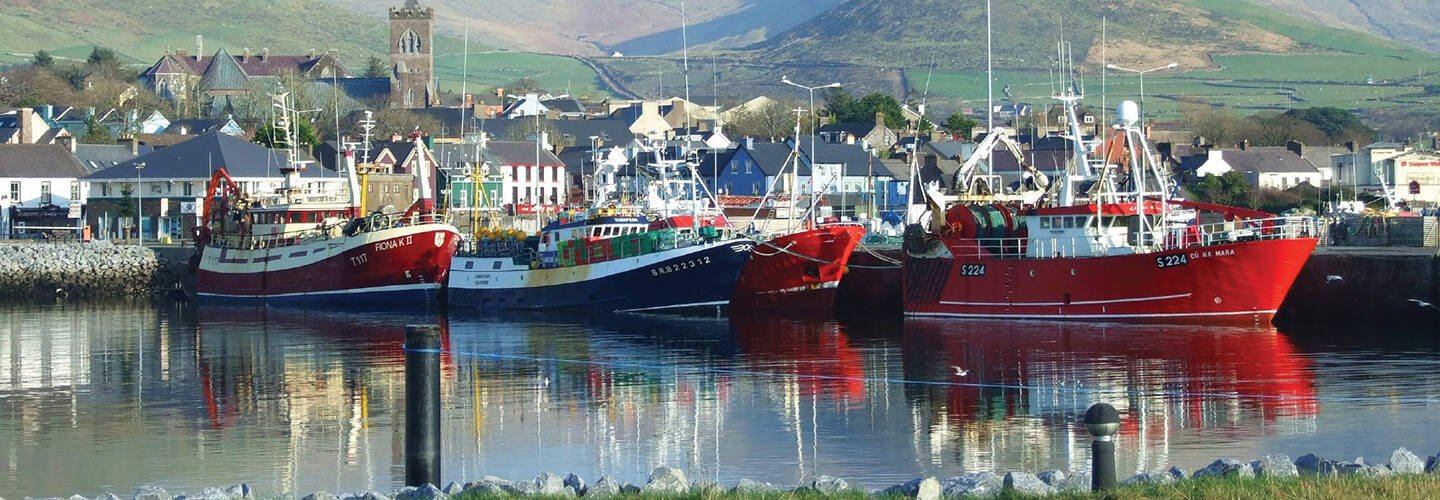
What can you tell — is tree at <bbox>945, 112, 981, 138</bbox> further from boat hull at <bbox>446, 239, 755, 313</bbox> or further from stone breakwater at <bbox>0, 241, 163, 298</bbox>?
boat hull at <bbox>446, 239, 755, 313</bbox>

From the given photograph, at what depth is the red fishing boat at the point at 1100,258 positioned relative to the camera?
43312 mm

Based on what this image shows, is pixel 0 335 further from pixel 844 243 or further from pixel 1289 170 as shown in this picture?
pixel 1289 170

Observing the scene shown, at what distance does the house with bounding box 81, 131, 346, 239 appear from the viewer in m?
79.0

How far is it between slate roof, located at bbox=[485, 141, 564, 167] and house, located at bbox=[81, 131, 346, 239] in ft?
55.1

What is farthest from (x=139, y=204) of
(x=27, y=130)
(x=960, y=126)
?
(x=960, y=126)

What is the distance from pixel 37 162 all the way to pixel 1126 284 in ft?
199

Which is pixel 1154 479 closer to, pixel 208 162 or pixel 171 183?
pixel 208 162

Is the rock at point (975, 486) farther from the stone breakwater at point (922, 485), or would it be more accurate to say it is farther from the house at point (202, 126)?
the house at point (202, 126)

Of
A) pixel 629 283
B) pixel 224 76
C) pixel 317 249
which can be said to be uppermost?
pixel 224 76

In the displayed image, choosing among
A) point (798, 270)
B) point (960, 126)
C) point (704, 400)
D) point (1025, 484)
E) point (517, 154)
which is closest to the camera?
→ point (1025, 484)

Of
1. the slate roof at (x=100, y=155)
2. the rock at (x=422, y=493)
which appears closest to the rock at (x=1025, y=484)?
the rock at (x=422, y=493)

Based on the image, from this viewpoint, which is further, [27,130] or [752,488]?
[27,130]

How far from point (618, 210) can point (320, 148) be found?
41.8m

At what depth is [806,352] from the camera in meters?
41.1
